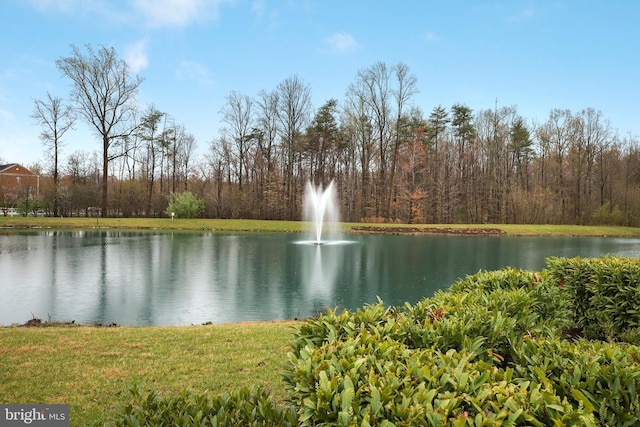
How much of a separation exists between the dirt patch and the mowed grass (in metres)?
24.8

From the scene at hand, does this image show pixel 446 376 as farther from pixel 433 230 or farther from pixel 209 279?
pixel 433 230

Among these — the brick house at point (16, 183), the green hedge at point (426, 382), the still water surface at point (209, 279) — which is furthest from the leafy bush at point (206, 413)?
the brick house at point (16, 183)

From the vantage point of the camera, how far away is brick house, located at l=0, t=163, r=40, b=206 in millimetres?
35844

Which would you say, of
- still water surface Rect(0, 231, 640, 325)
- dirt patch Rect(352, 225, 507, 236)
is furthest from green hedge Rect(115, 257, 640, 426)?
dirt patch Rect(352, 225, 507, 236)

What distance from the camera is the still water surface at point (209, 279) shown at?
8008 millimetres

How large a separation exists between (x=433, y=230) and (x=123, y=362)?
27895 mm

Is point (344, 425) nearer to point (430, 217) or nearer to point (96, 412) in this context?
point (96, 412)

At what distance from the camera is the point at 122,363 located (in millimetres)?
4348

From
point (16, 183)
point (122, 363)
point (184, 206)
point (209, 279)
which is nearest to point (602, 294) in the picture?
point (122, 363)

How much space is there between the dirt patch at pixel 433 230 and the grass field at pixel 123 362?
24.5 meters

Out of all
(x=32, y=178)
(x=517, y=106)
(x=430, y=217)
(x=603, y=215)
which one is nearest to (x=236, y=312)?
(x=430, y=217)

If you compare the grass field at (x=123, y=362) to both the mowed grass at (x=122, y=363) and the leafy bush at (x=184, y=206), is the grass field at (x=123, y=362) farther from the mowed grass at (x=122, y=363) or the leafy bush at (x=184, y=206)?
the leafy bush at (x=184, y=206)

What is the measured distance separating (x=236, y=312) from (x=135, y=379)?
415 centimetres

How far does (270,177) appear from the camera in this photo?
3875 cm
